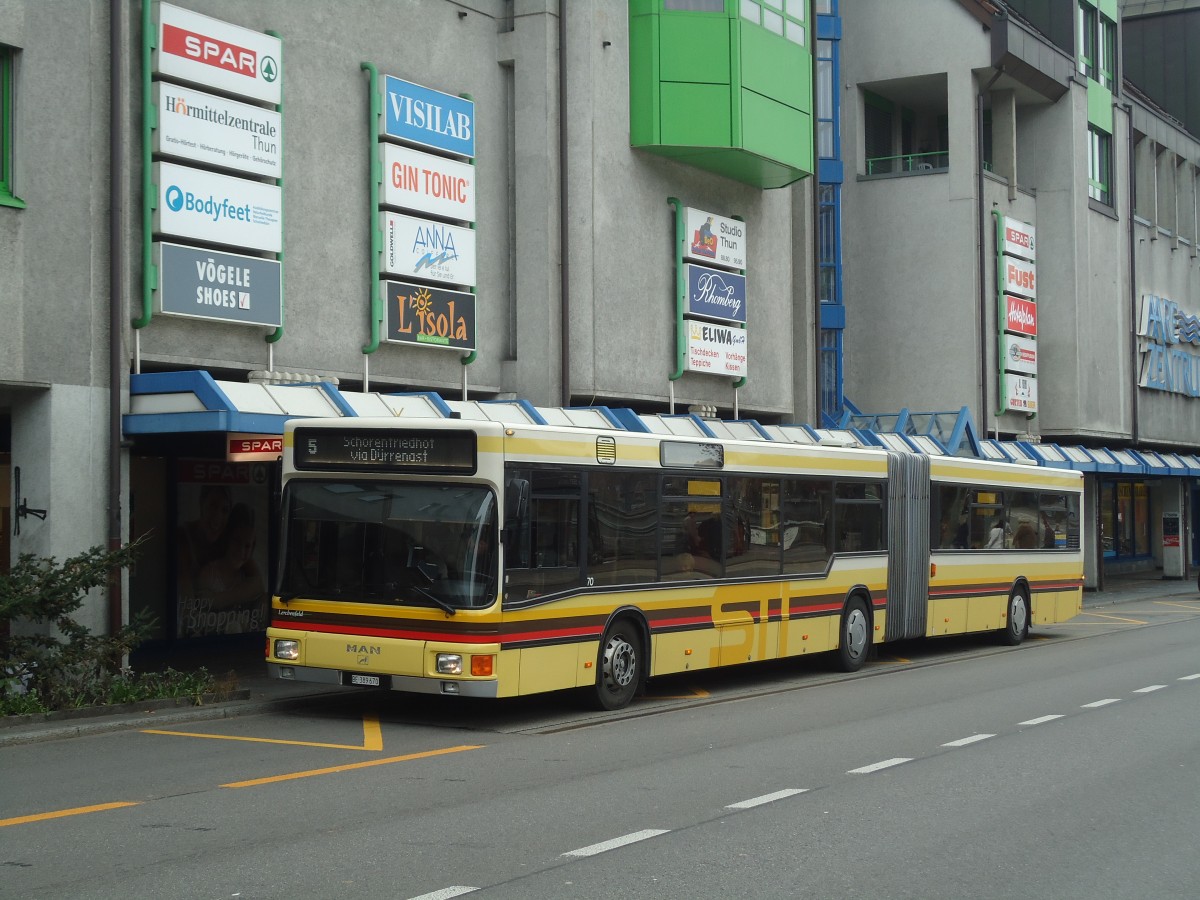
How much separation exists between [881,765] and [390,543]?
4.67m

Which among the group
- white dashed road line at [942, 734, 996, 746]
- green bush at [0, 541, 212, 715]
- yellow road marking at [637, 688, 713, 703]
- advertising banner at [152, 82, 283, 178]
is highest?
advertising banner at [152, 82, 283, 178]

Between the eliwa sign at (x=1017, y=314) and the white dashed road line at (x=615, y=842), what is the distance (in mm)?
30416

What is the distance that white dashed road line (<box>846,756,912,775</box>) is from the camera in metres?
10.6

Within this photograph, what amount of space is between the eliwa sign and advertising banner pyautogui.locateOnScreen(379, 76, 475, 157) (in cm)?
1993

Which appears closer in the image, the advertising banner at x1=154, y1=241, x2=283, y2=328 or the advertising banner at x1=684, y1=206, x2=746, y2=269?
the advertising banner at x1=154, y1=241, x2=283, y2=328

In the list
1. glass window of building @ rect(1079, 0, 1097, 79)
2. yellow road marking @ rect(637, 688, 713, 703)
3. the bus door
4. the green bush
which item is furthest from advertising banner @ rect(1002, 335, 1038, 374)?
the green bush

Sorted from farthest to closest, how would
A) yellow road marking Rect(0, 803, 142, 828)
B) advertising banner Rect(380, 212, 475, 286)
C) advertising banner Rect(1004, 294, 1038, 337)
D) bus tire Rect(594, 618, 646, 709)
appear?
advertising banner Rect(1004, 294, 1038, 337)
advertising banner Rect(380, 212, 475, 286)
bus tire Rect(594, 618, 646, 709)
yellow road marking Rect(0, 803, 142, 828)

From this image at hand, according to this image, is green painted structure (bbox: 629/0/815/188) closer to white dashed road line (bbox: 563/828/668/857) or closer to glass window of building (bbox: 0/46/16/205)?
glass window of building (bbox: 0/46/16/205)

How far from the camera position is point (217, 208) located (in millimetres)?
17125

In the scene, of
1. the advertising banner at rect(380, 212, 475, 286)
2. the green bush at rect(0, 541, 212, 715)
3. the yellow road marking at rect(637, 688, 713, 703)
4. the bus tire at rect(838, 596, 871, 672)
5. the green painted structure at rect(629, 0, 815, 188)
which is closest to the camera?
the green bush at rect(0, 541, 212, 715)

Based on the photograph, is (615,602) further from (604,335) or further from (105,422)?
(604,335)

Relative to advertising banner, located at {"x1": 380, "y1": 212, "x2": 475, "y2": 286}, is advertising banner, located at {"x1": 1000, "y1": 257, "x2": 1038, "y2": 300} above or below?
above

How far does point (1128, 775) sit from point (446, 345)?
12451mm

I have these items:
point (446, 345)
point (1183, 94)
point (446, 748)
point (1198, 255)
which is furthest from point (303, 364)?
point (1183, 94)
